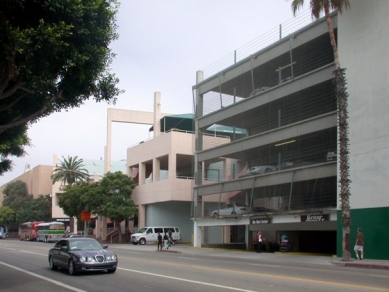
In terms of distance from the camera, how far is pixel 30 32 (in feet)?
36.9

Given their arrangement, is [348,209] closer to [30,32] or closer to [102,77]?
[102,77]

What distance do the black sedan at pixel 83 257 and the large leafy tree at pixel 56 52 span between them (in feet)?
18.1

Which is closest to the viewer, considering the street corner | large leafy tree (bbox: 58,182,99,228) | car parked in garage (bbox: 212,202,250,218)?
the street corner

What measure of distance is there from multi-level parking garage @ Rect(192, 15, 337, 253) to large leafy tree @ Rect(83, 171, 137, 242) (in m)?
13.6

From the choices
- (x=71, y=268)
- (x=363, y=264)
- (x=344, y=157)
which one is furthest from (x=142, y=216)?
(x=71, y=268)

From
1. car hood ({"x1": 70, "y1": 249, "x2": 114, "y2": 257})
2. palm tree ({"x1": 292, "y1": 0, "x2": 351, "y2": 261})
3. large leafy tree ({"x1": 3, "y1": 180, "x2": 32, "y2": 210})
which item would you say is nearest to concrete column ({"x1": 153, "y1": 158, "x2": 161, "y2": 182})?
palm tree ({"x1": 292, "y1": 0, "x2": 351, "y2": 261})

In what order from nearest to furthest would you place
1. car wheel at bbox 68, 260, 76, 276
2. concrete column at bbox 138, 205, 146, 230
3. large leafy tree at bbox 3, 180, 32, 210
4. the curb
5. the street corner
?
car wheel at bbox 68, 260, 76, 276
the curb
the street corner
concrete column at bbox 138, 205, 146, 230
large leafy tree at bbox 3, 180, 32, 210

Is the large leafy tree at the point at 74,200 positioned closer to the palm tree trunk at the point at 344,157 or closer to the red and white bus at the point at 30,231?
the red and white bus at the point at 30,231

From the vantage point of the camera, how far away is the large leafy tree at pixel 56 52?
11.3m

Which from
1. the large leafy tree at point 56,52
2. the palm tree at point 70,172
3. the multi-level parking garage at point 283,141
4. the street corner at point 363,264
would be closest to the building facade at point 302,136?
the multi-level parking garage at point 283,141

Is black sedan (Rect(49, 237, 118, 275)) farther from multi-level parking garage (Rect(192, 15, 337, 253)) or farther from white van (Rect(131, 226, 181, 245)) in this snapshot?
white van (Rect(131, 226, 181, 245))

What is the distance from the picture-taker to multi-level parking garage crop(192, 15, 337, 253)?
106ft

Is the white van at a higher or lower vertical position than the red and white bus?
higher

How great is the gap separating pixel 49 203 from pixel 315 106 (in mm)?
71263
